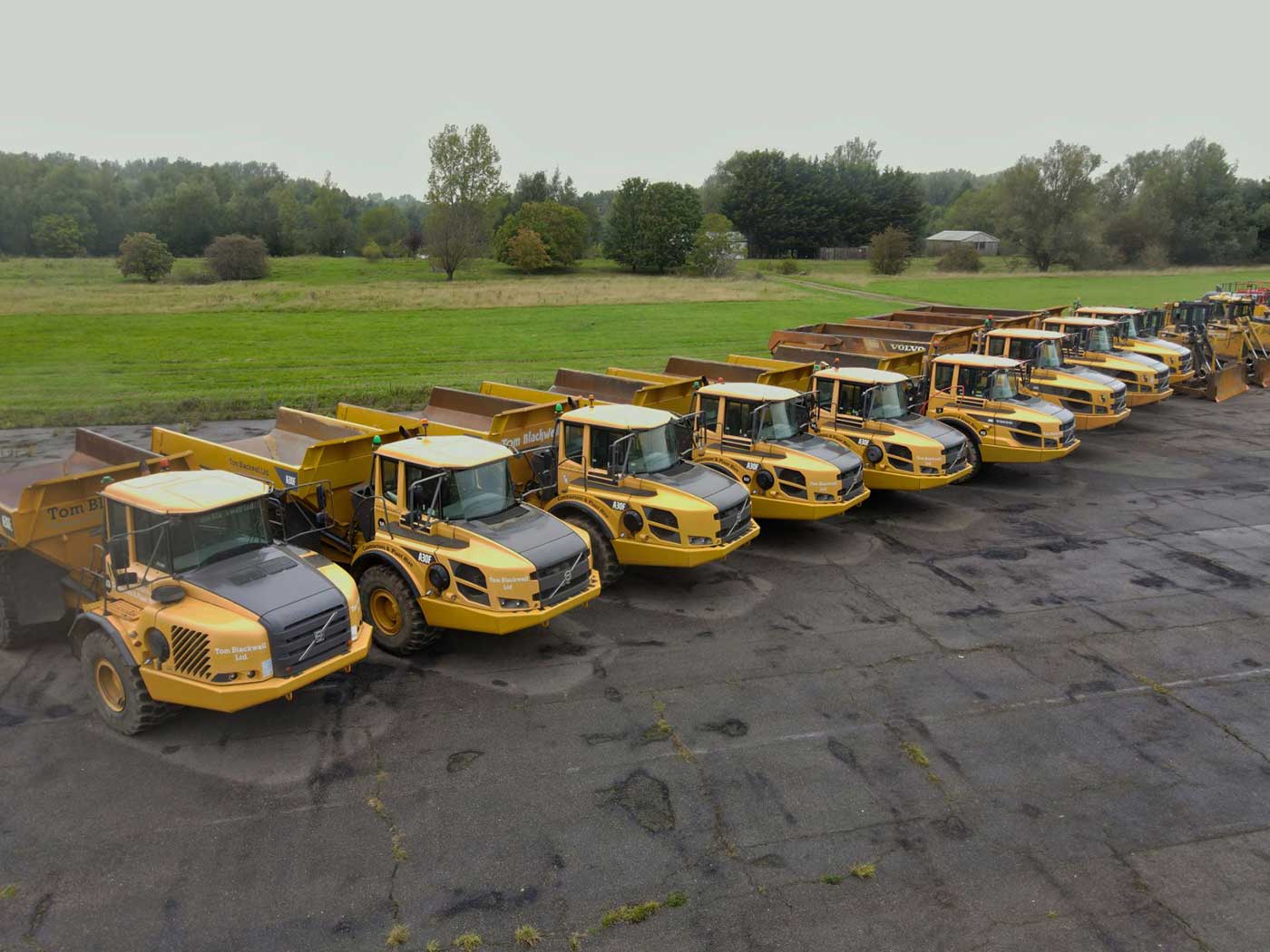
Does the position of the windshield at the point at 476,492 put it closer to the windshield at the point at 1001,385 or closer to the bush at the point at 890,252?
the windshield at the point at 1001,385

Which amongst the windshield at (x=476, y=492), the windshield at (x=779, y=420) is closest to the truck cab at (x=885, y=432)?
the windshield at (x=779, y=420)

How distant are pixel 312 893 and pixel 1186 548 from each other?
46.5 feet

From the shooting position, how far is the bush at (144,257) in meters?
61.6

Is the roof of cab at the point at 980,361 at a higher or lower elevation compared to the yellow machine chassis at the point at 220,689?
higher

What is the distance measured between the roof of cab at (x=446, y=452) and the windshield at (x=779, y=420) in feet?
16.5

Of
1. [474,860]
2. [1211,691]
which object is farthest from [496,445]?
[1211,691]

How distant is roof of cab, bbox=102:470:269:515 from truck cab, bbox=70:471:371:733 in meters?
0.02

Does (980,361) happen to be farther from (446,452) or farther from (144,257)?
(144,257)

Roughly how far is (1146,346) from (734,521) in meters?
19.2

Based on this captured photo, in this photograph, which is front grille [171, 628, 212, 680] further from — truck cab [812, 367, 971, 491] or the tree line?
the tree line

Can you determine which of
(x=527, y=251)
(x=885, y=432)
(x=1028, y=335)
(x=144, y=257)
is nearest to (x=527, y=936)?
(x=885, y=432)

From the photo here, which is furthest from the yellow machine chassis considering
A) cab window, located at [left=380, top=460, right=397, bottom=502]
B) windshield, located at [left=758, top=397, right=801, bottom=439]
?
windshield, located at [left=758, top=397, right=801, bottom=439]

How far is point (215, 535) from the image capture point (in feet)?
29.7

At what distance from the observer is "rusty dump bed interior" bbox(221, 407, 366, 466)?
1398 centimetres
